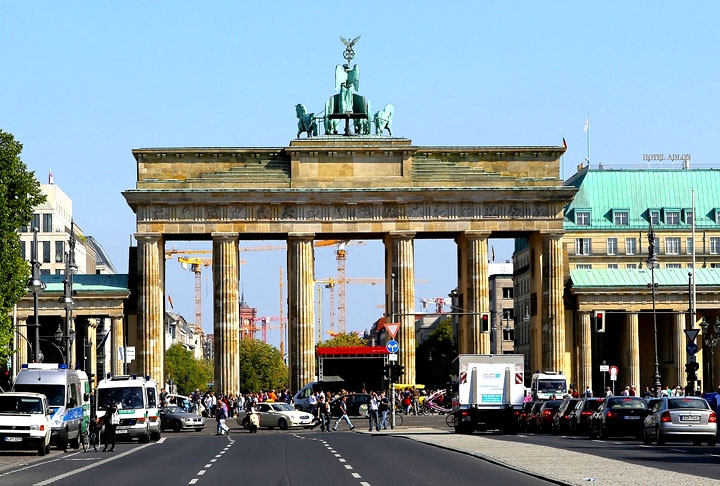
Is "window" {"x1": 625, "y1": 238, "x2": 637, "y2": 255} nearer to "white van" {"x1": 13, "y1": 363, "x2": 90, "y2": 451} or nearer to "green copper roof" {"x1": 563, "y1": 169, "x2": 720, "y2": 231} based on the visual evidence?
"green copper roof" {"x1": 563, "y1": 169, "x2": 720, "y2": 231}

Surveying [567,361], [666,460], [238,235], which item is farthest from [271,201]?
[666,460]

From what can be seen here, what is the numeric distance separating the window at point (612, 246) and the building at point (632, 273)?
0.10 meters

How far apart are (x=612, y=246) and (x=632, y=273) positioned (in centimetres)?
3161

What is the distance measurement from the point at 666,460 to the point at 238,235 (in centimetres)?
7270

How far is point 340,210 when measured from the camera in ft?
388

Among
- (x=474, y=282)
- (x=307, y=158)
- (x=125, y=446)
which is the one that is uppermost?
(x=307, y=158)

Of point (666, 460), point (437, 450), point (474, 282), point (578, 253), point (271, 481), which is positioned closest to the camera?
point (271, 481)

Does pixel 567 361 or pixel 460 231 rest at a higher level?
pixel 460 231

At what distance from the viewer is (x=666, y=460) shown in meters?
47.6

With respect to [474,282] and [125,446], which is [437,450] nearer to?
[125,446]

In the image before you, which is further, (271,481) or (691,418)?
(691,418)

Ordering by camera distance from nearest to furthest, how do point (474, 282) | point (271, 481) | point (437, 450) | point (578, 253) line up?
point (271, 481) → point (437, 450) → point (474, 282) → point (578, 253)

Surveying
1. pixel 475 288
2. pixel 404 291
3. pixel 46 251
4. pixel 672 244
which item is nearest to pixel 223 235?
pixel 404 291

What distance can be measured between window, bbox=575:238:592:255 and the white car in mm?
70888
